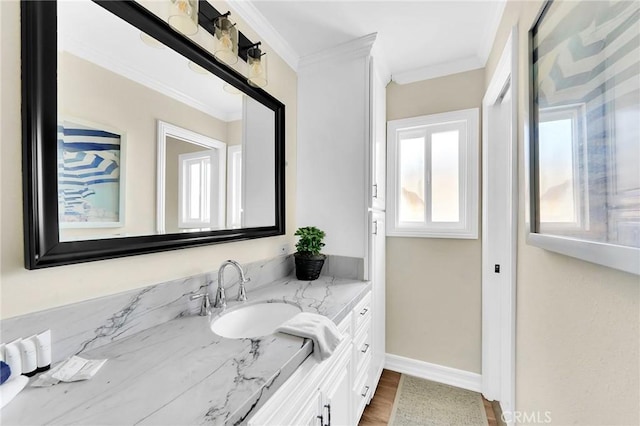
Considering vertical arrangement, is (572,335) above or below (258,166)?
below

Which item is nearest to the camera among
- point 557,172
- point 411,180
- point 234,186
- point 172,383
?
point 172,383

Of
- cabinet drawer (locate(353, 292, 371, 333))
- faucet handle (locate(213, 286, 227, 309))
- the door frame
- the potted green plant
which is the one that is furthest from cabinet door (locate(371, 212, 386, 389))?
faucet handle (locate(213, 286, 227, 309))

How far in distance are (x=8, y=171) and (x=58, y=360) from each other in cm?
54

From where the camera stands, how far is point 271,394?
69cm

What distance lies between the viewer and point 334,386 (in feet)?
3.77

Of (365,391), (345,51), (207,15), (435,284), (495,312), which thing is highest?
(345,51)

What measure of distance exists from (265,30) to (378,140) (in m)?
1.05

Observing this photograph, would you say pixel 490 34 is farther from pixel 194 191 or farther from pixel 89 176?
pixel 89 176

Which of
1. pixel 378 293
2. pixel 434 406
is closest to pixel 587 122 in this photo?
pixel 378 293

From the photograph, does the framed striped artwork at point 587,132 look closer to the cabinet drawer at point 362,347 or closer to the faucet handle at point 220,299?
the cabinet drawer at point 362,347

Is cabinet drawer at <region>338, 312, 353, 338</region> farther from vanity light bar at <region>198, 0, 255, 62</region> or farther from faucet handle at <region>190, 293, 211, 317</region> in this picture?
vanity light bar at <region>198, 0, 255, 62</region>

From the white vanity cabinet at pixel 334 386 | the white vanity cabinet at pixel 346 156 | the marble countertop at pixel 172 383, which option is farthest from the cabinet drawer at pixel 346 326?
the white vanity cabinet at pixel 346 156

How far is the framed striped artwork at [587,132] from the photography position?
0.48 metres

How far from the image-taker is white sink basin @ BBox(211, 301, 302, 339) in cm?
116
